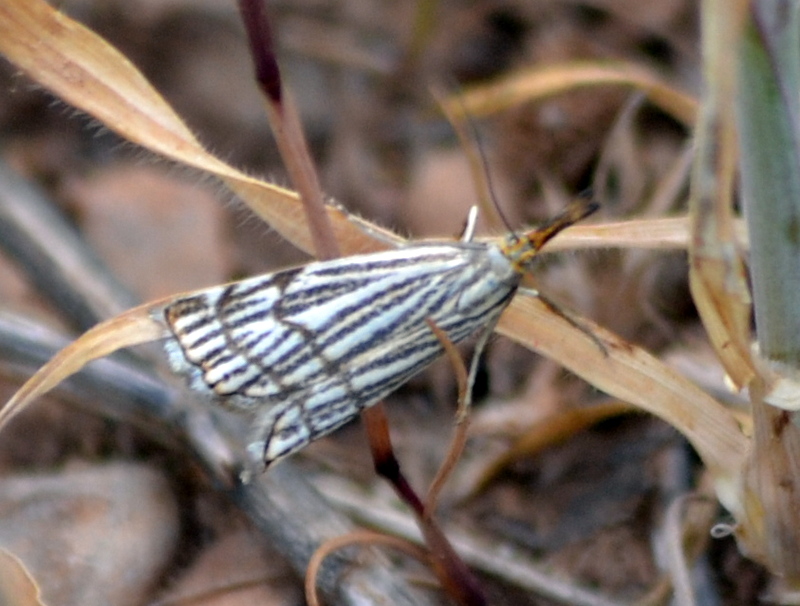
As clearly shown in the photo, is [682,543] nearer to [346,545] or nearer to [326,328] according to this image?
[346,545]

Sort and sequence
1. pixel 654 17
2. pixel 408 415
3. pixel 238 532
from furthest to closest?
A: pixel 654 17
pixel 408 415
pixel 238 532

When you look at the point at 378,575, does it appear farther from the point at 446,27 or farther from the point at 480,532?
the point at 446,27

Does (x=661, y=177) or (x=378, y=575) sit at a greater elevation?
(x=661, y=177)

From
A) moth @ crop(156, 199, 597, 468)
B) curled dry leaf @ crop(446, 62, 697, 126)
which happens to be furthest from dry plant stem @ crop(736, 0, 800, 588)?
curled dry leaf @ crop(446, 62, 697, 126)

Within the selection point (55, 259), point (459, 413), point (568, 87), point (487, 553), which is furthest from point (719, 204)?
point (55, 259)

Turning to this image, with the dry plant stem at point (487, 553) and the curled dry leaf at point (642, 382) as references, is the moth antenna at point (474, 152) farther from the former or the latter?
the dry plant stem at point (487, 553)

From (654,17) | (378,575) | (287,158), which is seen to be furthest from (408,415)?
(654,17)
